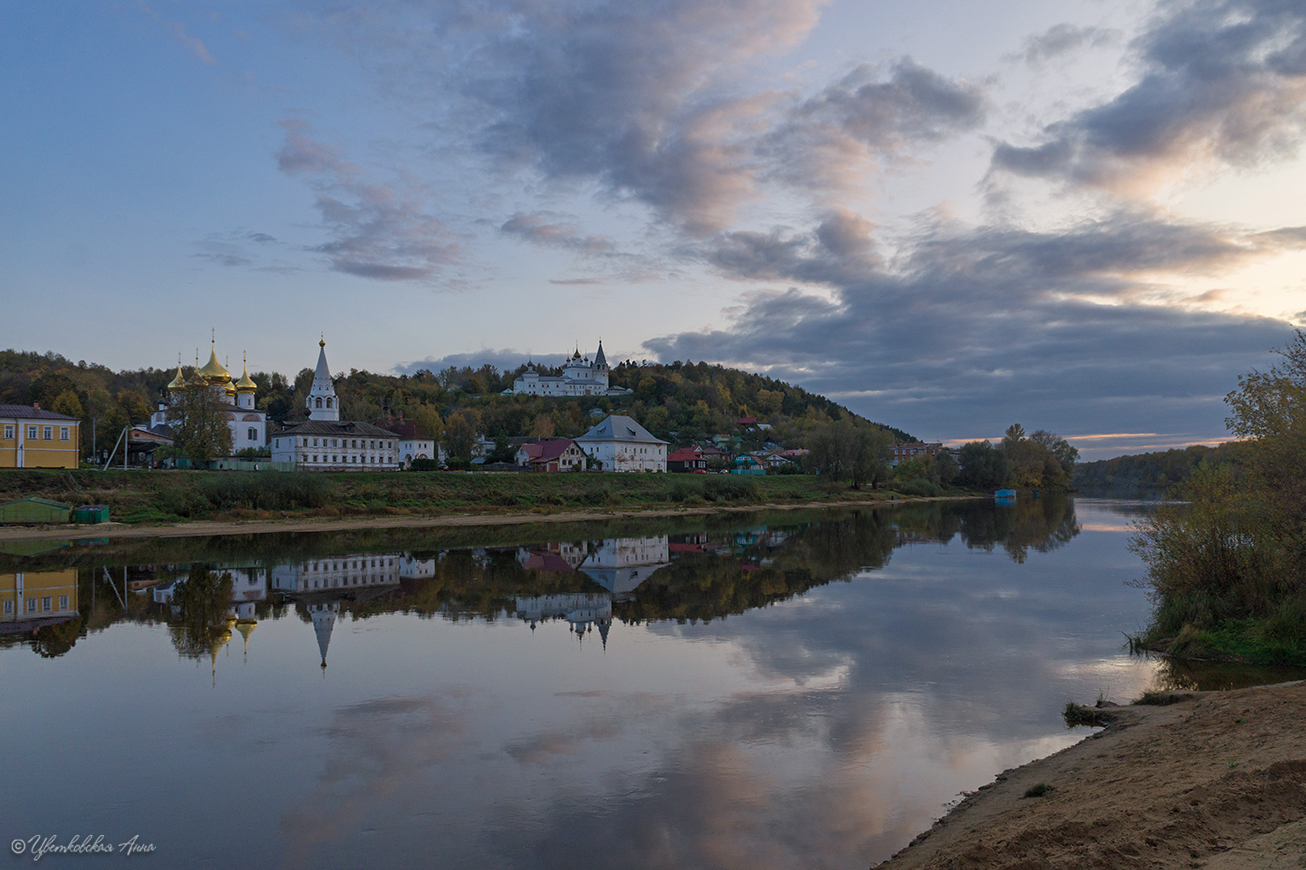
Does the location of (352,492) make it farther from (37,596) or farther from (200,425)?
(37,596)

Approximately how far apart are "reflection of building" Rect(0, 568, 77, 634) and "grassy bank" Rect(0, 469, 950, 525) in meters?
15.2

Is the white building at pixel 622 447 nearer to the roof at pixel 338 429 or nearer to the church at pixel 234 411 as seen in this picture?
the roof at pixel 338 429

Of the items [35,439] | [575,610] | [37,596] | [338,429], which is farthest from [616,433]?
[37,596]

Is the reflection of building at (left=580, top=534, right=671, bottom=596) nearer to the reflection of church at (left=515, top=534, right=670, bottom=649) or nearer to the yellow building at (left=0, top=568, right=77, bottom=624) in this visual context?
the reflection of church at (left=515, top=534, right=670, bottom=649)

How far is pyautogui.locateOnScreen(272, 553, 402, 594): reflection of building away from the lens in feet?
75.0

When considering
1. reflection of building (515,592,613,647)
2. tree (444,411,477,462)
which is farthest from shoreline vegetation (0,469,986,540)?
tree (444,411,477,462)

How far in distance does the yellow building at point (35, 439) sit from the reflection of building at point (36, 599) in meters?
25.9

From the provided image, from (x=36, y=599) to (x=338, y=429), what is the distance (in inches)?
1947

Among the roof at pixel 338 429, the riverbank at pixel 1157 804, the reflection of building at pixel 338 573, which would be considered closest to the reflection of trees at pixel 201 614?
the reflection of building at pixel 338 573

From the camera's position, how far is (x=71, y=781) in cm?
849

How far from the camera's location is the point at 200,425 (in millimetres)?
57750

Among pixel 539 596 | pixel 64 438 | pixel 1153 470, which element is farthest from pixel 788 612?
pixel 1153 470

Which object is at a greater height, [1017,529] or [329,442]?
[329,442]

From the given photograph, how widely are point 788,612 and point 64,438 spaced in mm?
47794
